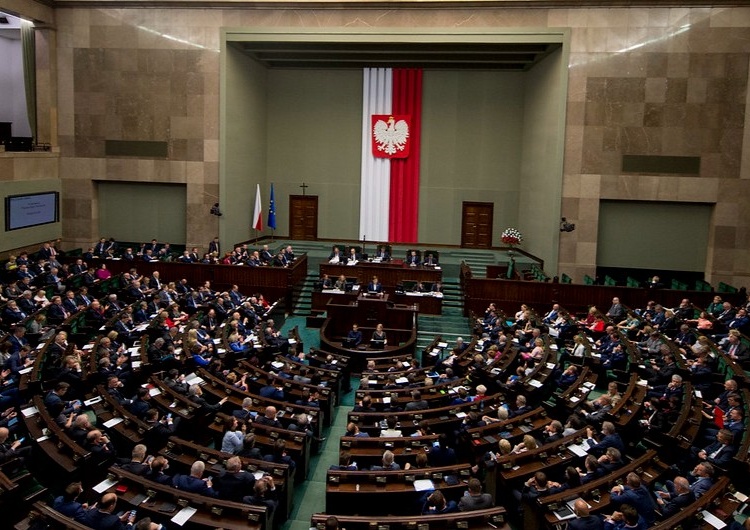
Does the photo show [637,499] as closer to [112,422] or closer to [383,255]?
[112,422]

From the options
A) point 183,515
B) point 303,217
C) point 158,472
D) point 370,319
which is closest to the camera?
point 183,515

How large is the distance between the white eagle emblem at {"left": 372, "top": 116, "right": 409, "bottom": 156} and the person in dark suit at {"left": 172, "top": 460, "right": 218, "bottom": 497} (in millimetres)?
19451

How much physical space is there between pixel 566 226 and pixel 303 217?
10.8m

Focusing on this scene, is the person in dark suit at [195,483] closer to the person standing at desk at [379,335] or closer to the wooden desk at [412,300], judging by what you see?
the person standing at desk at [379,335]

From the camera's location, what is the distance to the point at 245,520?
22.6 feet

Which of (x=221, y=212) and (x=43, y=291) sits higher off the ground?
(x=221, y=212)

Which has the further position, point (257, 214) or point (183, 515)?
point (257, 214)

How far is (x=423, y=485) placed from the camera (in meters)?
7.70

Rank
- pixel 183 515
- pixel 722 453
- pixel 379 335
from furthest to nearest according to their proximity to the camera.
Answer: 1. pixel 379 335
2. pixel 722 453
3. pixel 183 515

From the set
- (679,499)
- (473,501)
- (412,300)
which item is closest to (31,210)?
(412,300)

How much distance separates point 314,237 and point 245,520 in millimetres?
19762

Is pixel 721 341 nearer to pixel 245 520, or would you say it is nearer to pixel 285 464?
pixel 285 464

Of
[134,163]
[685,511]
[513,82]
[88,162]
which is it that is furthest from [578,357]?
[88,162]

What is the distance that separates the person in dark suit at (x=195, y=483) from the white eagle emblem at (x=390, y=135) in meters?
19.5
